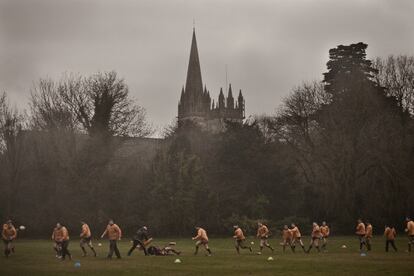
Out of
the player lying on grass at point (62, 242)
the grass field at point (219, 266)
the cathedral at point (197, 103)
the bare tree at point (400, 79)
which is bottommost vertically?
the grass field at point (219, 266)

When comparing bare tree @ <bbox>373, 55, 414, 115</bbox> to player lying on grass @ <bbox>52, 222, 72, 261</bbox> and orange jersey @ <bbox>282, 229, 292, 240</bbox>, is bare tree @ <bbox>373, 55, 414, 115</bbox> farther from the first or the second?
player lying on grass @ <bbox>52, 222, 72, 261</bbox>

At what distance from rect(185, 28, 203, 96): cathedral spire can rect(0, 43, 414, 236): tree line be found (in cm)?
6741

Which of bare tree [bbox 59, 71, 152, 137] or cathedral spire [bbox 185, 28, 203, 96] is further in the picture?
cathedral spire [bbox 185, 28, 203, 96]

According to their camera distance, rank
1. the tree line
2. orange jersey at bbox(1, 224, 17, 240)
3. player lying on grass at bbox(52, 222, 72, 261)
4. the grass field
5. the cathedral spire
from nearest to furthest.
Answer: the grass field < player lying on grass at bbox(52, 222, 72, 261) < orange jersey at bbox(1, 224, 17, 240) < the tree line < the cathedral spire

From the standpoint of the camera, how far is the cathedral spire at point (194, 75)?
12950 cm

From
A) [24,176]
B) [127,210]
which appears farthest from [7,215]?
[127,210]

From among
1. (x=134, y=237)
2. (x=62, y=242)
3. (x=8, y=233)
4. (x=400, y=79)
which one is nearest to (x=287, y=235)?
(x=134, y=237)

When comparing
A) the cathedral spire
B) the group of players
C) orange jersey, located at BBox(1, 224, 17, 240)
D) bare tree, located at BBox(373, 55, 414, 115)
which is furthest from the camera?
the cathedral spire

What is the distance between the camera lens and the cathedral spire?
129500 mm

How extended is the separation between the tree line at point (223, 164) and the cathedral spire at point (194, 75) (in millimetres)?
67411

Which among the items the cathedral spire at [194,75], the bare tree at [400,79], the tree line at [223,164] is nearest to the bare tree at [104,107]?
the tree line at [223,164]

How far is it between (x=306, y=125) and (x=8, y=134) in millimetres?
29869

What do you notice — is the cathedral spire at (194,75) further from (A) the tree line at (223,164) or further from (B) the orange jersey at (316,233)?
(B) the orange jersey at (316,233)

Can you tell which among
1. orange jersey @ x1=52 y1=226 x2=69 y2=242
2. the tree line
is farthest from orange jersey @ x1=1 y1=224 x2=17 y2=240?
the tree line
